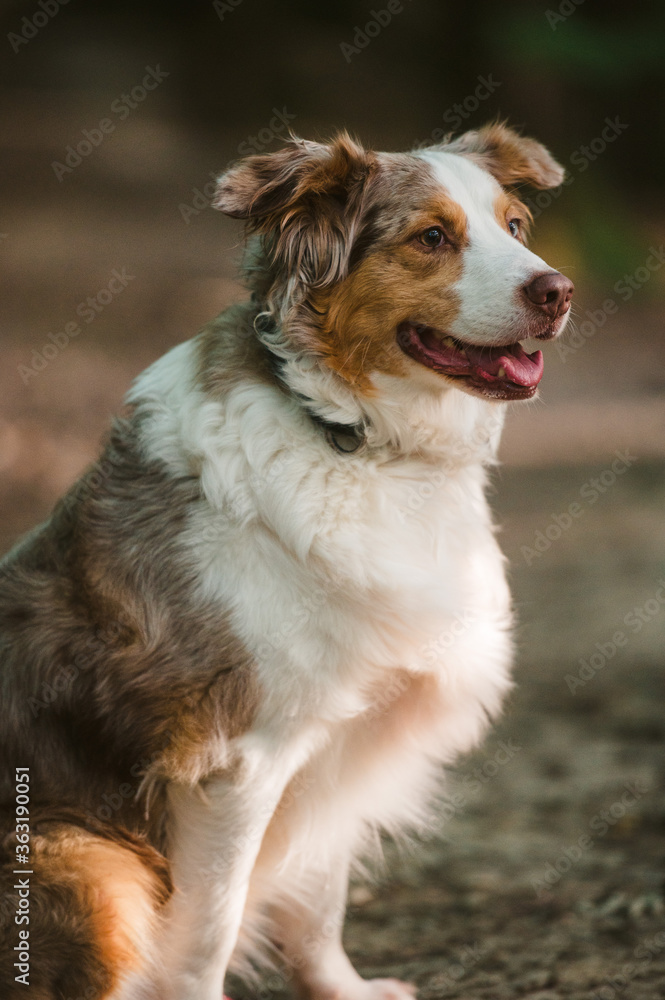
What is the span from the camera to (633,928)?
3.08 m

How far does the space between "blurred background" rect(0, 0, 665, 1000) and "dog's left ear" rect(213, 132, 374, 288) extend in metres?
2.39

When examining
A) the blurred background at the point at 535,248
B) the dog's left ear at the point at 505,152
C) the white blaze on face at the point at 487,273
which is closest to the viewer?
the white blaze on face at the point at 487,273

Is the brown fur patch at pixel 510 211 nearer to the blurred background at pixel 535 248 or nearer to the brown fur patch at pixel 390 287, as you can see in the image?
the brown fur patch at pixel 390 287

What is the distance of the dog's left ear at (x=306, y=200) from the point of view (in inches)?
92.0

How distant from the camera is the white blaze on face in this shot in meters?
2.29

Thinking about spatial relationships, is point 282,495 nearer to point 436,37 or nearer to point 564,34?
point 564,34

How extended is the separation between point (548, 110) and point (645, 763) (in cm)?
728

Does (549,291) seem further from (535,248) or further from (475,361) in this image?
(535,248)

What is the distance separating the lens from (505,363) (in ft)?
7.79

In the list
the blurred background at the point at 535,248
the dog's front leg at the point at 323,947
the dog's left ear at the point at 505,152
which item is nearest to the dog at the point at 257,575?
the dog's left ear at the point at 505,152

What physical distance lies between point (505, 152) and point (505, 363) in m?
0.83

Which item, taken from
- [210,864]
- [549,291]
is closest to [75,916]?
[210,864]

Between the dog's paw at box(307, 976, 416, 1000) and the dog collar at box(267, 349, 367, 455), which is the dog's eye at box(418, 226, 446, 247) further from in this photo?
the dog's paw at box(307, 976, 416, 1000)

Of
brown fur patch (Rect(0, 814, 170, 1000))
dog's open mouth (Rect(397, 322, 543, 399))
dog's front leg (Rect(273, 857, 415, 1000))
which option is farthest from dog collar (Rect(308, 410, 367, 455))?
dog's front leg (Rect(273, 857, 415, 1000))
